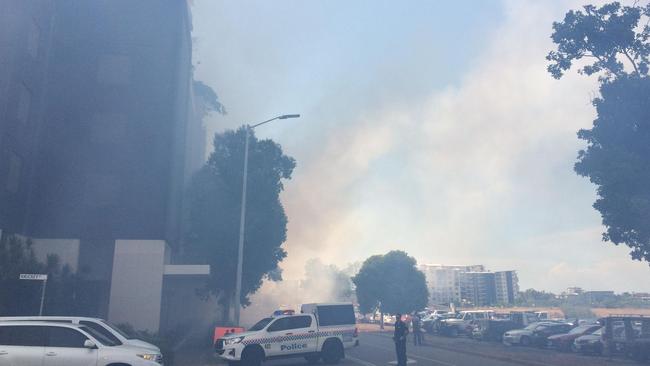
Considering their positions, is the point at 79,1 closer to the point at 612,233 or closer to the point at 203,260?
the point at 203,260

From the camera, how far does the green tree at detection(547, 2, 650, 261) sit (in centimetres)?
2203

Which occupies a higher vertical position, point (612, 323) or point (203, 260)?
point (203, 260)

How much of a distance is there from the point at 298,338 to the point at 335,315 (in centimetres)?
217

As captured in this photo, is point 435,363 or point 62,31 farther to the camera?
point 62,31

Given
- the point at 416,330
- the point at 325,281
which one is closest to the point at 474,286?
the point at 325,281

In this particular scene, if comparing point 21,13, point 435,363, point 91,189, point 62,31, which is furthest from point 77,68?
point 435,363

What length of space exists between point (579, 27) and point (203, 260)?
2868 centimetres

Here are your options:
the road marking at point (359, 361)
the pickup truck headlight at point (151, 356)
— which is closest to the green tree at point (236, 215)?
the road marking at point (359, 361)

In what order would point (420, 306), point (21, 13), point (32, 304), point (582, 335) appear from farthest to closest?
point (420, 306), point (582, 335), point (21, 13), point (32, 304)

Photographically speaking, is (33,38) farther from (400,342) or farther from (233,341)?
(400,342)

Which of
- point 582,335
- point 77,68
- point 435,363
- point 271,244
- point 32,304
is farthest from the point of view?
point 271,244

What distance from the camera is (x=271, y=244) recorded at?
111 ft

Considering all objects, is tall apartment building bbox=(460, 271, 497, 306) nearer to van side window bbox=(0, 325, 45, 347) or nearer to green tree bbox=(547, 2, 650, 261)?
green tree bbox=(547, 2, 650, 261)

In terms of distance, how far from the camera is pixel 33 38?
26.5 metres
